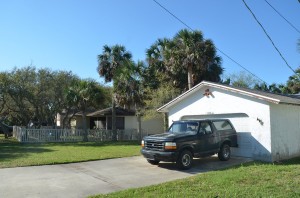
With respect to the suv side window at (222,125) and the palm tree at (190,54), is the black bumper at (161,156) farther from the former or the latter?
the palm tree at (190,54)

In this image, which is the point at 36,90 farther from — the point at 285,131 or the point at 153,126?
the point at 285,131

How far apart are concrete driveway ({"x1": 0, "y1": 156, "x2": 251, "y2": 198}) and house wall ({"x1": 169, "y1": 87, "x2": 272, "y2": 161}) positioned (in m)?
0.93

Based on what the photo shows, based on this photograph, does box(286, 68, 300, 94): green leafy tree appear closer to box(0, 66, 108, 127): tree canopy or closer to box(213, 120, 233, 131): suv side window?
box(0, 66, 108, 127): tree canopy

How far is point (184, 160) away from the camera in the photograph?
42.0ft

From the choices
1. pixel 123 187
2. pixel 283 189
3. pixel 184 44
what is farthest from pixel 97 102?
pixel 283 189

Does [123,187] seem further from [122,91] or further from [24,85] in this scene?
[24,85]

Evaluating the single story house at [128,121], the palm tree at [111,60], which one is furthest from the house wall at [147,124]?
the palm tree at [111,60]

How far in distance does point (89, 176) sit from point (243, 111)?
7.81 meters

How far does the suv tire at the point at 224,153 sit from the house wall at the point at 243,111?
4.11 ft

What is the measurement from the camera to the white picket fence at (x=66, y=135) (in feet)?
87.8

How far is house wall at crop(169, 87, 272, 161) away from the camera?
14.8 m

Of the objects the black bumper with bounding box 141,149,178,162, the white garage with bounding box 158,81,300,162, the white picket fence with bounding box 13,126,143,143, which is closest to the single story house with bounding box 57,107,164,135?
the white picket fence with bounding box 13,126,143,143

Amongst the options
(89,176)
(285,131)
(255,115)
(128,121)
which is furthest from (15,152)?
(128,121)

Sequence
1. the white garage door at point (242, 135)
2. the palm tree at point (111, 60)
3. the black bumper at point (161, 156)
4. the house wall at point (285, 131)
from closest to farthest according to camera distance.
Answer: the black bumper at point (161, 156) → the house wall at point (285, 131) → the white garage door at point (242, 135) → the palm tree at point (111, 60)
